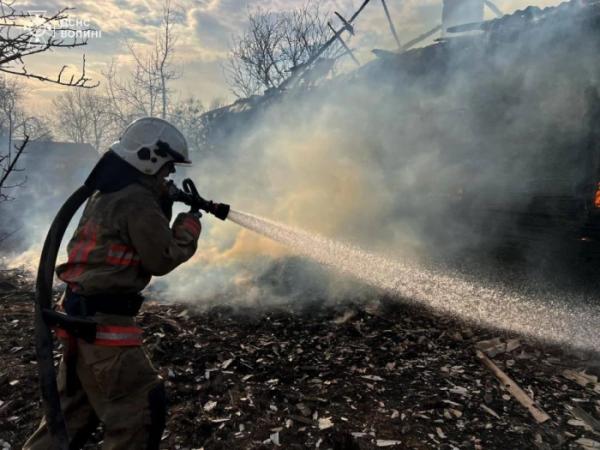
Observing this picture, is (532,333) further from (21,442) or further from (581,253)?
(21,442)

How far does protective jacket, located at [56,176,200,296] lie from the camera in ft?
7.44

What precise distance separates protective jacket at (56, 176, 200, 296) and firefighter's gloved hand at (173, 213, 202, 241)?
16 centimetres

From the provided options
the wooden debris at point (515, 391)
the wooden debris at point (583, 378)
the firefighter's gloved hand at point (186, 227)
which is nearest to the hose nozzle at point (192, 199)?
the firefighter's gloved hand at point (186, 227)

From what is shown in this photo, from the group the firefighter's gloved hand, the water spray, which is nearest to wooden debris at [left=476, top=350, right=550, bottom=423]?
the water spray

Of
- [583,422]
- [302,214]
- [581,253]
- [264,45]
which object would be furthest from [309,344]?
[264,45]

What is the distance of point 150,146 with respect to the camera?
251 cm

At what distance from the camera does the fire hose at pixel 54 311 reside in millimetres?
2254

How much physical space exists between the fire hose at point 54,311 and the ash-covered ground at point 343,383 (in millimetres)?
1124

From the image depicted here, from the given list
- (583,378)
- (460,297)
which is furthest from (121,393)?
(460,297)

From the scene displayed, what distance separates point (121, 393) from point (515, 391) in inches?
135

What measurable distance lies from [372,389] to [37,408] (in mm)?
3096

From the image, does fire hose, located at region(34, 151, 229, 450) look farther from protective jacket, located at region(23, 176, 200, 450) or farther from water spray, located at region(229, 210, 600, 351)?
water spray, located at region(229, 210, 600, 351)

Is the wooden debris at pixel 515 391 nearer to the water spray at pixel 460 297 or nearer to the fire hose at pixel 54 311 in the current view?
the water spray at pixel 460 297

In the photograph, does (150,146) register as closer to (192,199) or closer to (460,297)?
(192,199)
